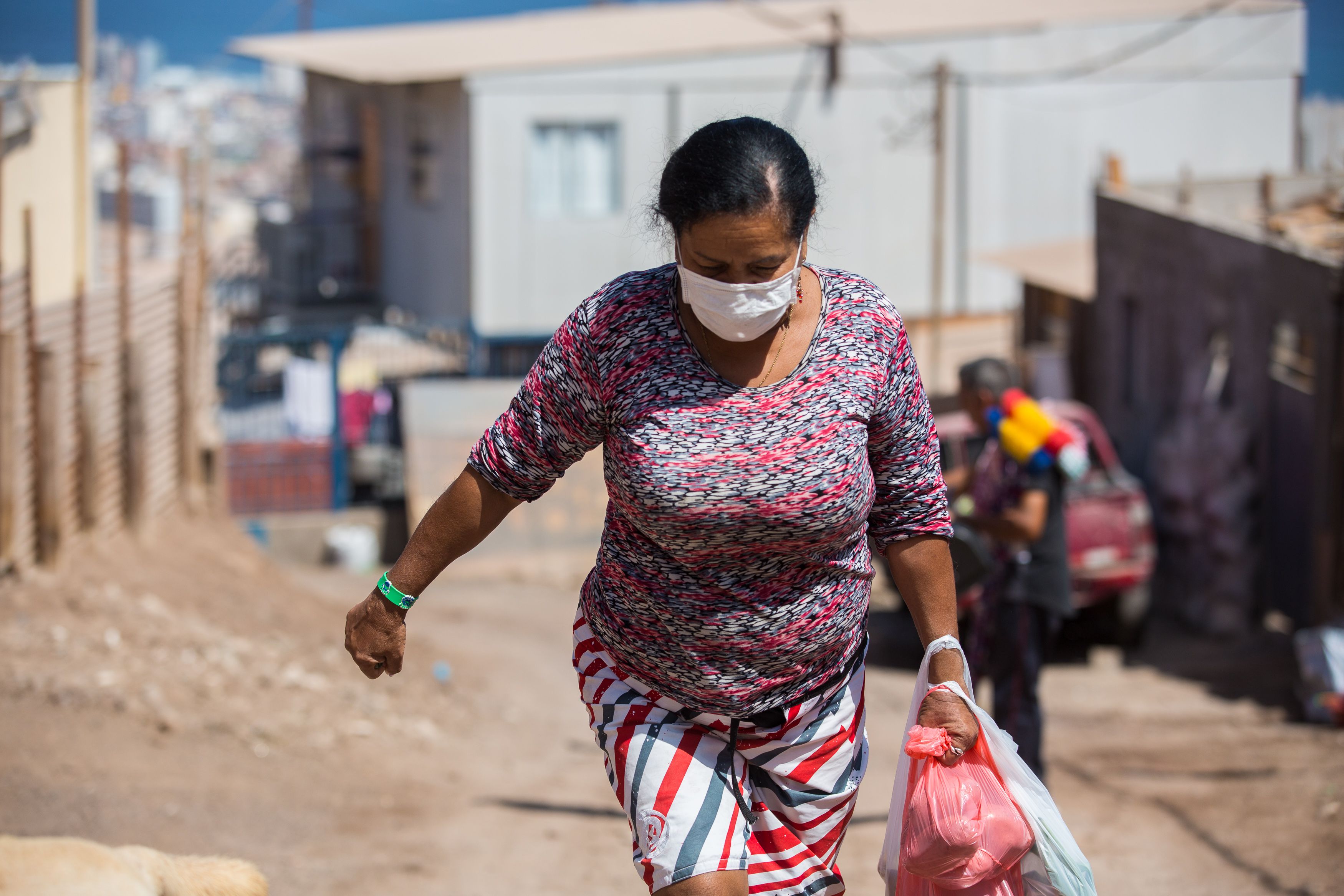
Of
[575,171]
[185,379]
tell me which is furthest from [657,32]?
[185,379]

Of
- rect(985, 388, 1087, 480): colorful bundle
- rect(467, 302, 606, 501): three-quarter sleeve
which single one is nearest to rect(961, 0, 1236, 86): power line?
rect(985, 388, 1087, 480): colorful bundle

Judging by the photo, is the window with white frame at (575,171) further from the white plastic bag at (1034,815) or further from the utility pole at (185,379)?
the white plastic bag at (1034,815)

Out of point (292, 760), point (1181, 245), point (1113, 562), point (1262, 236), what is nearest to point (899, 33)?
point (1181, 245)

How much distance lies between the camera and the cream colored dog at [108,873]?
2609 mm

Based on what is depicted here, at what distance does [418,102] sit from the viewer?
20188mm

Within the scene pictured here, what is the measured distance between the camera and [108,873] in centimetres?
266

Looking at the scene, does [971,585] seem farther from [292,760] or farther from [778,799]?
Result: [778,799]

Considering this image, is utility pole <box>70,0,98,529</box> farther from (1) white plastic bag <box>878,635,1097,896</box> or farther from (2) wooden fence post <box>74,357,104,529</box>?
(1) white plastic bag <box>878,635,1097,896</box>

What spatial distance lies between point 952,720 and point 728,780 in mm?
446

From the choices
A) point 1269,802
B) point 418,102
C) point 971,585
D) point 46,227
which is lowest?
point 1269,802

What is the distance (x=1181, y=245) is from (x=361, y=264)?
17.0 meters

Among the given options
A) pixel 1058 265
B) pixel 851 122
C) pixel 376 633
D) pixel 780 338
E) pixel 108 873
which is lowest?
pixel 108 873

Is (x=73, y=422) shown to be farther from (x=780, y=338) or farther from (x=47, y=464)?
(x=780, y=338)

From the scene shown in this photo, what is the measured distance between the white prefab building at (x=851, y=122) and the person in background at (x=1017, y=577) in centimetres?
1201
